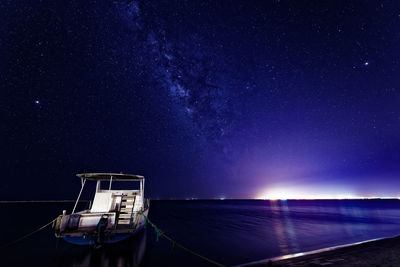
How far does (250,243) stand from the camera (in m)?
14.8

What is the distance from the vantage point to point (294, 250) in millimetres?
12516

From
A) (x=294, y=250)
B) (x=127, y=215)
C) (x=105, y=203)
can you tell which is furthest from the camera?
(x=105, y=203)

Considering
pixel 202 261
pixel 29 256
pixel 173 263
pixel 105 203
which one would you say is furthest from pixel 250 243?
pixel 29 256

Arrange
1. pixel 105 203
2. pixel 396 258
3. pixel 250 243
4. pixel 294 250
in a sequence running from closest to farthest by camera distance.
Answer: pixel 396 258 → pixel 294 250 → pixel 105 203 → pixel 250 243

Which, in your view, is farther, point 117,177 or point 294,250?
point 117,177

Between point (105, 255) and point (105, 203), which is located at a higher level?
point (105, 203)

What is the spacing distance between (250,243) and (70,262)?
39.7 feet

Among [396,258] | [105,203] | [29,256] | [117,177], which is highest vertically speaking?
[117,177]

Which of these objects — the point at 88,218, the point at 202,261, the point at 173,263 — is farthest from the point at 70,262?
the point at 202,261

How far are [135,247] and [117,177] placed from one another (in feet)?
16.6

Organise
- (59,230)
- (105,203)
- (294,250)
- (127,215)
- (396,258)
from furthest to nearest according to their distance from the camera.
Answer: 1. (105,203)
2. (294,250)
3. (127,215)
4. (59,230)
5. (396,258)

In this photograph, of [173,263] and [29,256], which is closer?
[173,263]

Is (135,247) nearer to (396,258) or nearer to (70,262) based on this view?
(70,262)

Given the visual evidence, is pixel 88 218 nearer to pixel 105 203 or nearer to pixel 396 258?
pixel 105 203
